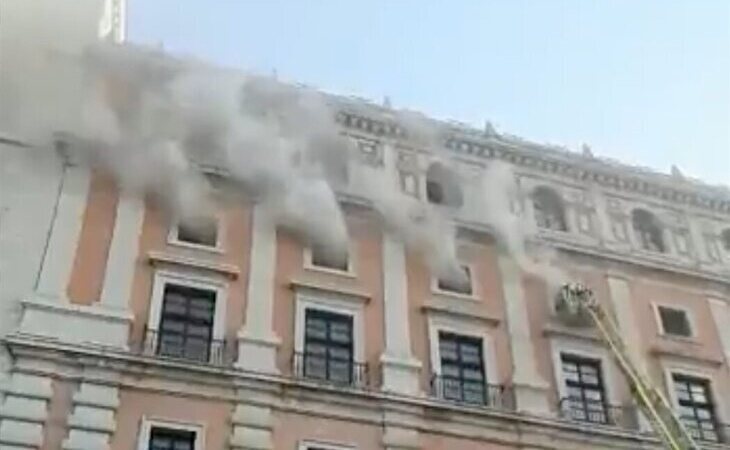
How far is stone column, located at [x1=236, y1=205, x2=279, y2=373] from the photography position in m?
21.3

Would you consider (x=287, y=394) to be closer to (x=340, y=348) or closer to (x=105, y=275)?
(x=340, y=348)

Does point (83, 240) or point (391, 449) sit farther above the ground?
point (83, 240)

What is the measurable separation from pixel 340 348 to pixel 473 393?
9.81 ft

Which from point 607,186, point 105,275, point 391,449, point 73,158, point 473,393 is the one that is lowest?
point 391,449

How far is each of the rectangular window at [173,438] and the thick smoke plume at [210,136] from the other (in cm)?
546

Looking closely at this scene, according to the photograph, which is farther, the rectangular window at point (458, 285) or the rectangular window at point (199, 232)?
the rectangular window at point (458, 285)

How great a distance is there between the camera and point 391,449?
67.9 ft

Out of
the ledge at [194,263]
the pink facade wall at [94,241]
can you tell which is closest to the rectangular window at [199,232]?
the ledge at [194,263]

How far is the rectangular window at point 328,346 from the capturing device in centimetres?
2184

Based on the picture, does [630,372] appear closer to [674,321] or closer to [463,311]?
[463,311]

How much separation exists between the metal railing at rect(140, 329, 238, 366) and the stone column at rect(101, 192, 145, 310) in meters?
0.94

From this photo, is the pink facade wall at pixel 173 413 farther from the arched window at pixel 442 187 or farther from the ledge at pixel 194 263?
the arched window at pixel 442 187

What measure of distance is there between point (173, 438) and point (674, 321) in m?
12.9

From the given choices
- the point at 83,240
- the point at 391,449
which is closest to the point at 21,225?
the point at 83,240
